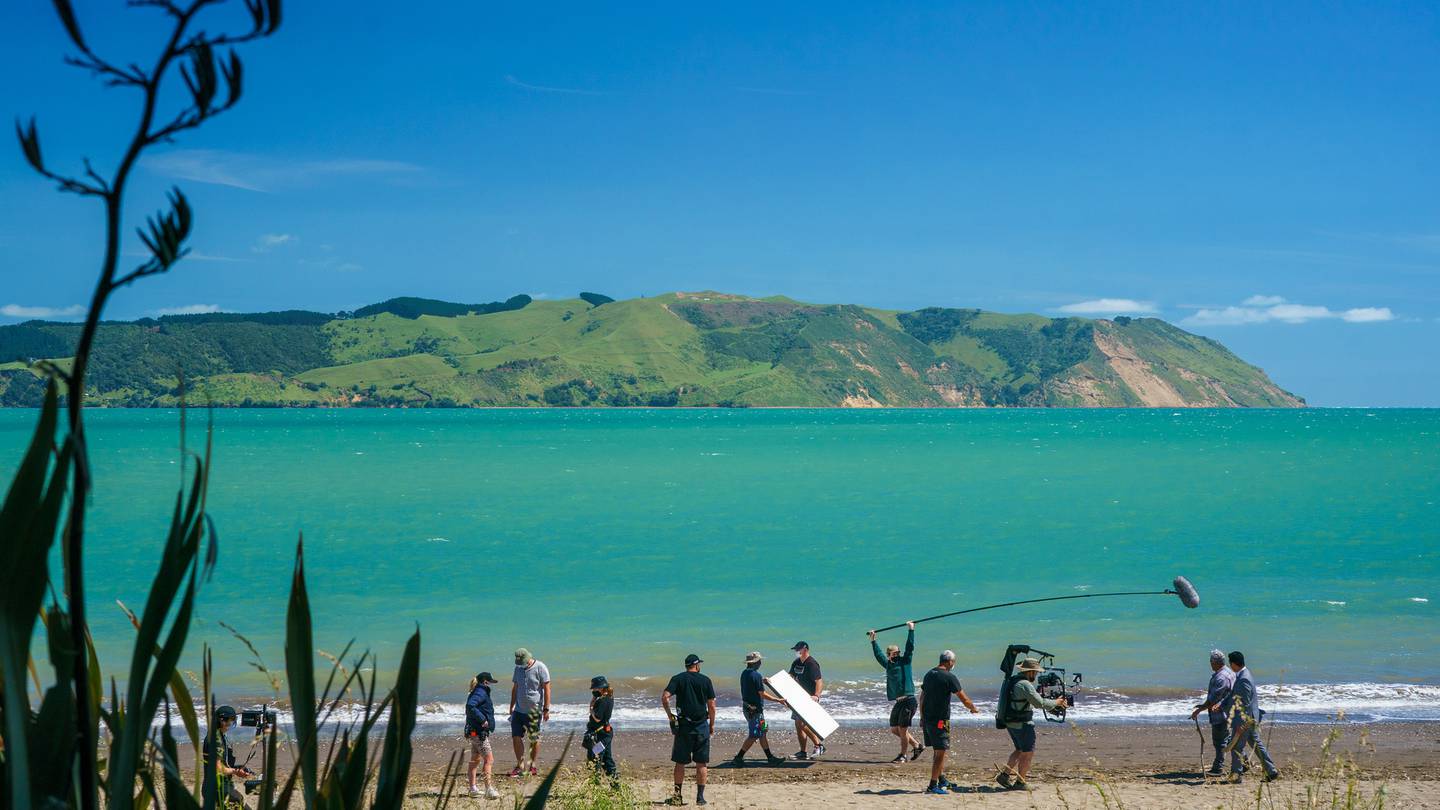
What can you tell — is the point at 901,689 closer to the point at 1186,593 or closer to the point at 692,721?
the point at 692,721

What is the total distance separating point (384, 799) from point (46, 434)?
2.65 feet

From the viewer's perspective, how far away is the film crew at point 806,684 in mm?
14039

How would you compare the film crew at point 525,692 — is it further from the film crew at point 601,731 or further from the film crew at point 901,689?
the film crew at point 901,689

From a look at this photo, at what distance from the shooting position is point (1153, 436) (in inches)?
5620

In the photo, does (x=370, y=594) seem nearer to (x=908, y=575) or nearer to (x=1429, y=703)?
(x=908, y=575)

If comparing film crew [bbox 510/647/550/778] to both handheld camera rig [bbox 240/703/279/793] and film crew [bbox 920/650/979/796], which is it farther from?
handheld camera rig [bbox 240/703/279/793]

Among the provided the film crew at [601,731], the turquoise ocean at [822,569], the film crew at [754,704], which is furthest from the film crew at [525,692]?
the turquoise ocean at [822,569]

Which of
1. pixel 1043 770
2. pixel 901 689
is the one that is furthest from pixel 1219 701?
pixel 901 689

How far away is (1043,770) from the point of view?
44.2ft

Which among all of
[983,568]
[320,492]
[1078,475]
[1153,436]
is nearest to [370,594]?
[983,568]

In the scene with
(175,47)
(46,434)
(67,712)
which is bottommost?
(67,712)

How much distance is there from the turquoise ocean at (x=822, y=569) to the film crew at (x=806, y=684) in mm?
2323

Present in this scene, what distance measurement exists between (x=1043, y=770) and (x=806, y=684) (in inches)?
113

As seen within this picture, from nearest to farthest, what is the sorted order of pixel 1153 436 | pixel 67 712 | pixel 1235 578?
1. pixel 67 712
2. pixel 1235 578
3. pixel 1153 436
